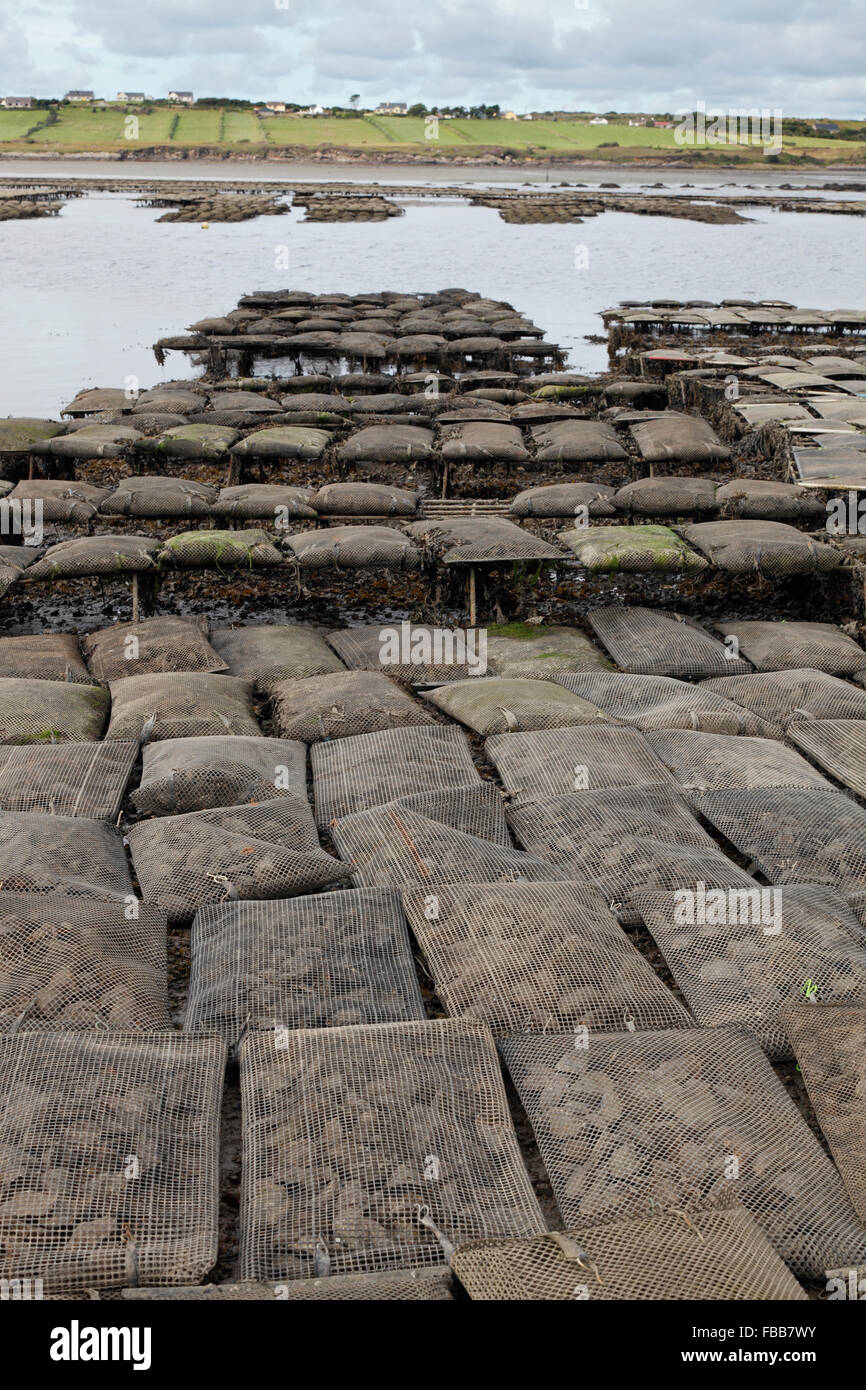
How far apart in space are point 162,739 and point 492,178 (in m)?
118

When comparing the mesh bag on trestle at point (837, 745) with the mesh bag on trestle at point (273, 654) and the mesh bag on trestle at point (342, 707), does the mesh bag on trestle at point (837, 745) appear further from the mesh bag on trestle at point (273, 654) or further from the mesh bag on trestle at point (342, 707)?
the mesh bag on trestle at point (273, 654)

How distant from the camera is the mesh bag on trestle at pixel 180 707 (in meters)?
8.78

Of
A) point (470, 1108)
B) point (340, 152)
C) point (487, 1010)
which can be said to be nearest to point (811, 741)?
point (487, 1010)

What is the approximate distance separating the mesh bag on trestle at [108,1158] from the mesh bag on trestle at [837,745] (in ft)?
18.0

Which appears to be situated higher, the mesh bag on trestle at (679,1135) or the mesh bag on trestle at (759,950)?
the mesh bag on trestle at (759,950)

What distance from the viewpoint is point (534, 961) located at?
588 centimetres

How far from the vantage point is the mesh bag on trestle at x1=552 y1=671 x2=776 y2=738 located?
917cm

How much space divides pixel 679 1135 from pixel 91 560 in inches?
361

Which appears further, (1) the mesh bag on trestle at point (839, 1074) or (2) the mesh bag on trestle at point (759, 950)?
(2) the mesh bag on trestle at point (759, 950)

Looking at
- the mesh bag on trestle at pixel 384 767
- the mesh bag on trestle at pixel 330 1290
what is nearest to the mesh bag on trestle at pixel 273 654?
the mesh bag on trestle at pixel 384 767

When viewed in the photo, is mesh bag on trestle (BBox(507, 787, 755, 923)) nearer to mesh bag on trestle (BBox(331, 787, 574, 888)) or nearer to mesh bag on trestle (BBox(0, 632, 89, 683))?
mesh bag on trestle (BBox(331, 787, 574, 888))

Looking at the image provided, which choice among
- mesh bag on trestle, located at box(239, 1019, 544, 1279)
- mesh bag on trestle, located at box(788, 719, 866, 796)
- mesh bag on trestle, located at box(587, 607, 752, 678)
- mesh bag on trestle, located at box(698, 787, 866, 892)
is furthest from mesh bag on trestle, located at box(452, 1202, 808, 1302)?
mesh bag on trestle, located at box(587, 607, 752, 678)

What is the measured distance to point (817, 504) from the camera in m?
14.3
